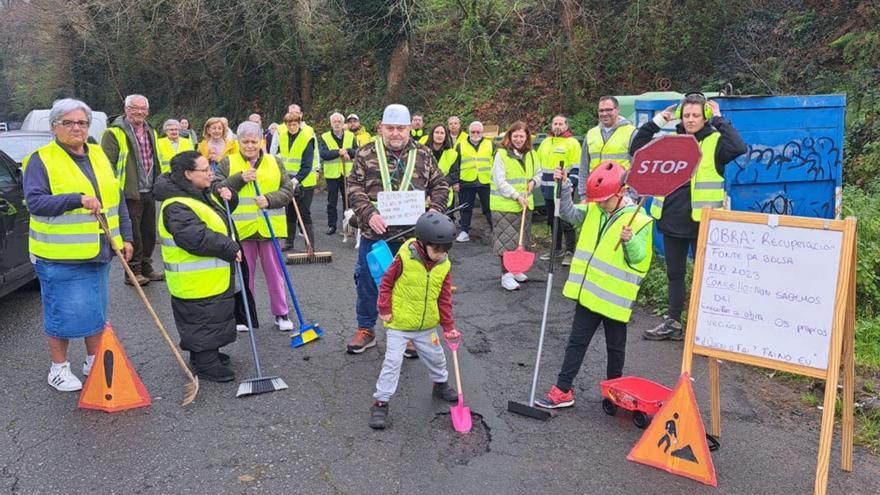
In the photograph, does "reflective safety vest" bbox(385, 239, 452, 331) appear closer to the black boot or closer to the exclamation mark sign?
the black boot

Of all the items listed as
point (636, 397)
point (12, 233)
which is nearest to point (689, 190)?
point (636, 397)

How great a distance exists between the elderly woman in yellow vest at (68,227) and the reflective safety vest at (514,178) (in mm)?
4096

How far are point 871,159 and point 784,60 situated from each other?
4.04m

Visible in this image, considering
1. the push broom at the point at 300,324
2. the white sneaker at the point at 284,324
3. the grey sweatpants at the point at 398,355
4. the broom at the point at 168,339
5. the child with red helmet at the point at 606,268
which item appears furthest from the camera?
the white sneaker at the point at 284,324

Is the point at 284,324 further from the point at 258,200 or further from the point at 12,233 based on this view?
the point at 12,233

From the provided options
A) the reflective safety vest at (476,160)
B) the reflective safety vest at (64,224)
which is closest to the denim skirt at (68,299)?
the reflective safety vest at (64,224)

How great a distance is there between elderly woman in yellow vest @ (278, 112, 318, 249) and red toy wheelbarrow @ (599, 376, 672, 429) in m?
5.73

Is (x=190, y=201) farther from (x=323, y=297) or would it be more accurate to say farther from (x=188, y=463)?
(x=323, y=297)

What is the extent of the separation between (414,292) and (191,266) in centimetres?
164

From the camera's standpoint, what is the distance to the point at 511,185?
7445 mm

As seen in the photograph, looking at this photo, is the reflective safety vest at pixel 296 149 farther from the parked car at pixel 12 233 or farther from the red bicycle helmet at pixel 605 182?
the red bicycle helmet at pixel 605 182

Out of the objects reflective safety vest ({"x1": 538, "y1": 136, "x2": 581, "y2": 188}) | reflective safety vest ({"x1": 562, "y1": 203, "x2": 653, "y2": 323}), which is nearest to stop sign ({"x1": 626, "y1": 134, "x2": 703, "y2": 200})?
reflective safety vest ({"x1": 562, "y1": 203, "x2": 653, "y2": 323})

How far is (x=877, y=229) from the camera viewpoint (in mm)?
6352

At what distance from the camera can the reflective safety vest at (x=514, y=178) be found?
742 centimetres
